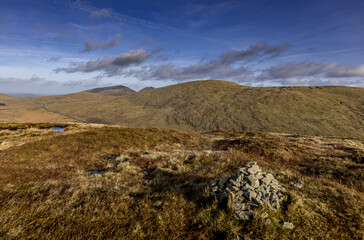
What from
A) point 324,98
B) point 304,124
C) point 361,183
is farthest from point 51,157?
point 324,98

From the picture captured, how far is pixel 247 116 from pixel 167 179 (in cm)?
13741

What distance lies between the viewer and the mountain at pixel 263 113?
4545 inches

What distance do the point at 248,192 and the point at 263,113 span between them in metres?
143

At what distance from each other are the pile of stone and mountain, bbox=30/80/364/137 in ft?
394

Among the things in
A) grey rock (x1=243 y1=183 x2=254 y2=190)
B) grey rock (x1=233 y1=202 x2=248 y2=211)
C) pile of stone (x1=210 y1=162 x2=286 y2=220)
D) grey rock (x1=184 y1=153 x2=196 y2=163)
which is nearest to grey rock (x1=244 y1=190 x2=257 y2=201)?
pile of stone (x1=210 y1=162 x2=286 y2=220)

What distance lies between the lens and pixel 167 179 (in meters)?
10.6

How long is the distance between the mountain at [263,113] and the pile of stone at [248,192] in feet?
394

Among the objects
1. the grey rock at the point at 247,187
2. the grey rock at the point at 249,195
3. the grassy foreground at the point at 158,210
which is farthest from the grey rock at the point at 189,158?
A: the grey rock at the point at 249,195

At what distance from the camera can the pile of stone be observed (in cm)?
649

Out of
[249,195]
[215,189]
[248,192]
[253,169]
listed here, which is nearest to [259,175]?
[253,169]

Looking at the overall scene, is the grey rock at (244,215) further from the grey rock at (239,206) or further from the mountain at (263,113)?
the mountain at (263,113)

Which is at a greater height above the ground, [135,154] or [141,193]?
[141,193]

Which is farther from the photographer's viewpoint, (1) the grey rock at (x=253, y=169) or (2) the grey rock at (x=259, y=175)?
(1) the grey rock at (x=253, y=169)

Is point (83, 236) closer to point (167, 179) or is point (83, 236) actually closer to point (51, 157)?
point (167, 179)
